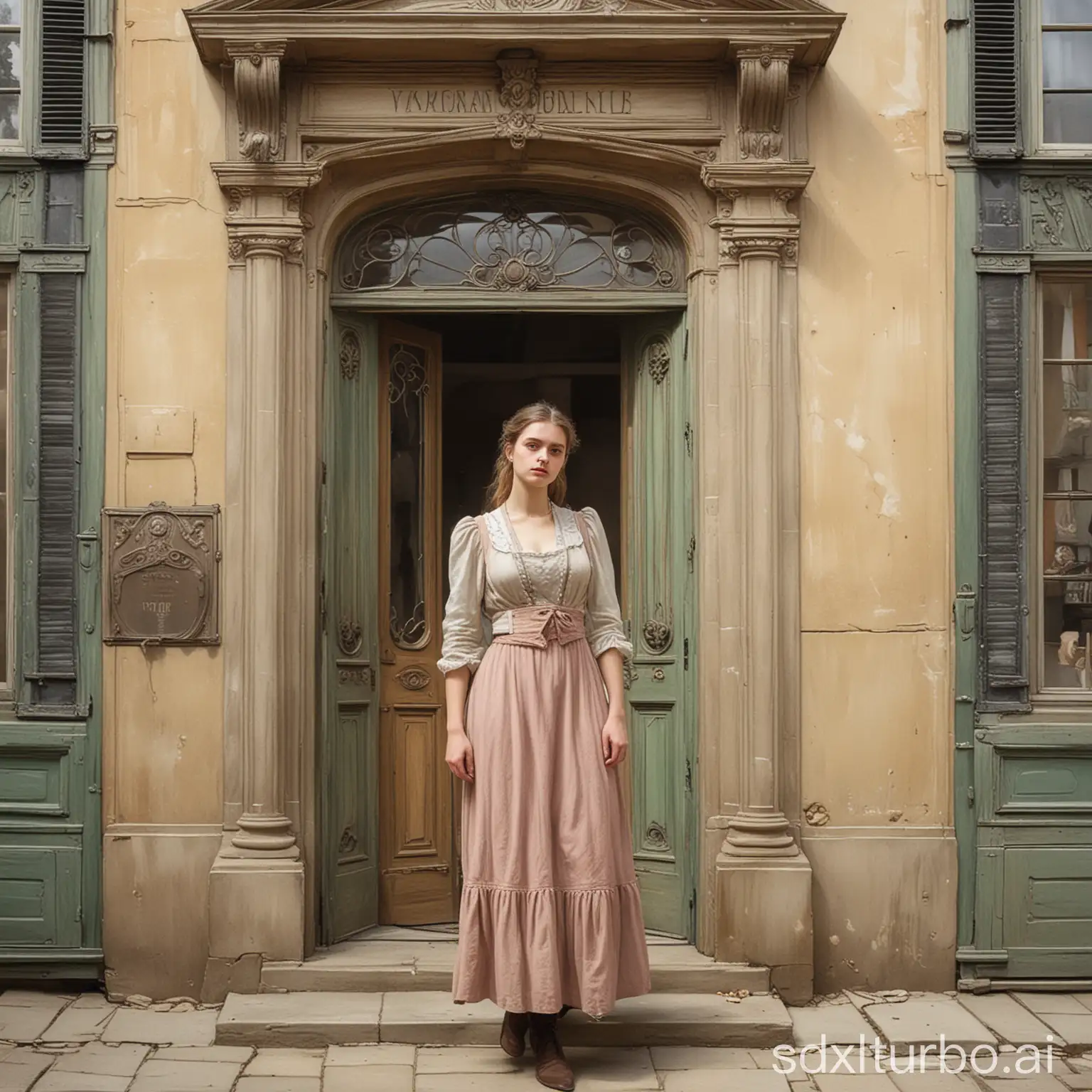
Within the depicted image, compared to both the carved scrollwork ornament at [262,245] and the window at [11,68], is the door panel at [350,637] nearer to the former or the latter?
the carved scrollwork ornament at [262,245]

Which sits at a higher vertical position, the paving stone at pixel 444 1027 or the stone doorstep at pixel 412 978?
the stone doorstep at pixel 412 978

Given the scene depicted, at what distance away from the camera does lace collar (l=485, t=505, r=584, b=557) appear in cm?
532

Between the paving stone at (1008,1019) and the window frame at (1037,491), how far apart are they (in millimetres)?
1298

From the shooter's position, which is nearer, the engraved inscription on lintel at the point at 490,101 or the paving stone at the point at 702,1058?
the paving stone at the point at 702,1058

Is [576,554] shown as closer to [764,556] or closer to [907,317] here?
[764,556]

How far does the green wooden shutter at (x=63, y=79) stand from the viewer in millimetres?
6395

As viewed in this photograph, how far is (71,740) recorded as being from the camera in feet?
20.8

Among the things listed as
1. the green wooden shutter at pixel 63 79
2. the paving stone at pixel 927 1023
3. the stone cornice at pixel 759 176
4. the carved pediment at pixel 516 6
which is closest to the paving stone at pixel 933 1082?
the paving stone at pixel 927 1023

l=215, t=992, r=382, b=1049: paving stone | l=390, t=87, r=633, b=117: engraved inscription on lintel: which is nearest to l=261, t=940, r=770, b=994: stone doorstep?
l=215, t=992, r=382, b=1049: paving stone

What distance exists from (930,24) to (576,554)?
120 inches

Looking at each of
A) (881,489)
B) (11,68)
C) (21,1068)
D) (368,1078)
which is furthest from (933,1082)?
(11,68)

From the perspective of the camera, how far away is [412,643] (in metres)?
7.24

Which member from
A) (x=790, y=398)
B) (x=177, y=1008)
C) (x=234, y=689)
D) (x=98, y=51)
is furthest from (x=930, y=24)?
(x=177, y=1008)

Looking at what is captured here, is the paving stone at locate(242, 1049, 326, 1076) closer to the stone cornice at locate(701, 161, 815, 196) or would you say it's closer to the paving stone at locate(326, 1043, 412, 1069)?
the paving stone at locate(326, 1043, 412, 1069)
